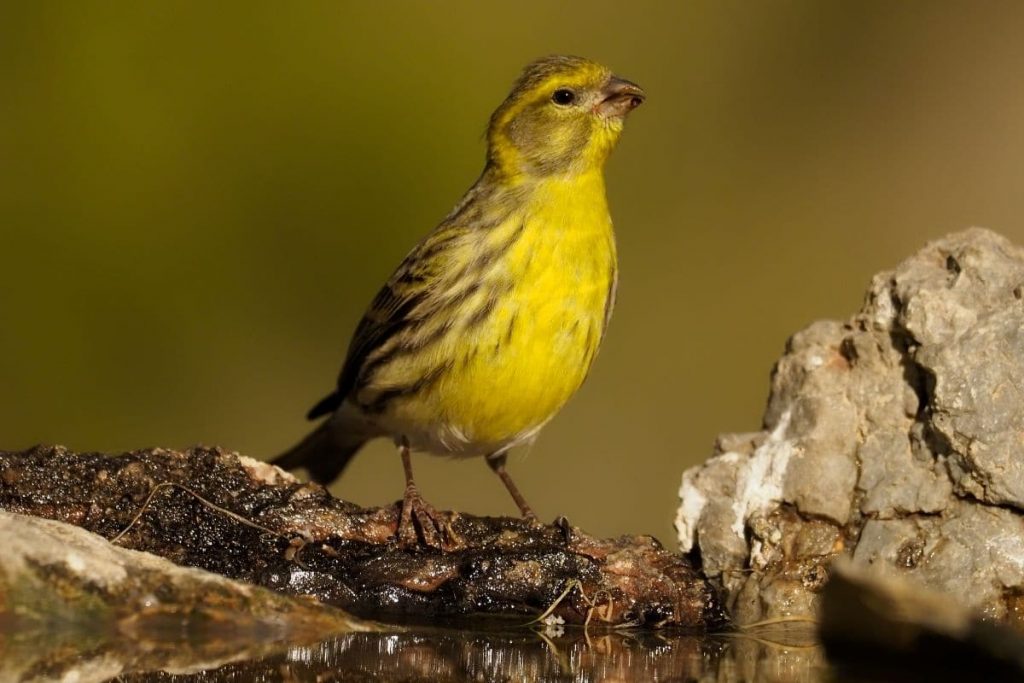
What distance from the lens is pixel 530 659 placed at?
423cm

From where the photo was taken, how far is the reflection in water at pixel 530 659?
3904 millimetres

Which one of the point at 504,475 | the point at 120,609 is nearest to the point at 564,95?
the point at 504,475

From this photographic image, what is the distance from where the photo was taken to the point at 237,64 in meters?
8.84

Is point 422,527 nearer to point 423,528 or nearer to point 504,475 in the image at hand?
point 423,528

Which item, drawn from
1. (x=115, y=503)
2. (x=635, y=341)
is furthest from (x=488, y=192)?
(x=635, y=341)

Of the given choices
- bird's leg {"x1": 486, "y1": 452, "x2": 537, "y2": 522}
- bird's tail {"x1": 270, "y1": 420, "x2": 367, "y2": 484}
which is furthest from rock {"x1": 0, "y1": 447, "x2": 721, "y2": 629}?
bird's tail {"x1": 270, "y1": 420, "x2": 367, "y2": 484}

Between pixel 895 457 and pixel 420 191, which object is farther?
pixel 420 191

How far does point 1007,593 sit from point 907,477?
41cm

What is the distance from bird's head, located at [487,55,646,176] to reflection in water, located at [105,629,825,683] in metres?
1.81

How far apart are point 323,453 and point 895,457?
2378mm

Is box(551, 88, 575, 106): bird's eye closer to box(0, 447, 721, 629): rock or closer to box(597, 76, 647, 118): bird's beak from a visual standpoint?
box(597, 76, 647, 118): bird's beak

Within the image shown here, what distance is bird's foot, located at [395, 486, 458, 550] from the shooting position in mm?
4879

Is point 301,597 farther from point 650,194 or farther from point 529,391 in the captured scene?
point 650,194

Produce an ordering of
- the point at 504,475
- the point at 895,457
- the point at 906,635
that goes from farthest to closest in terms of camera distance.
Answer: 1. the point at 504,475
2. the point at 895,457
3. the point at 906,635
